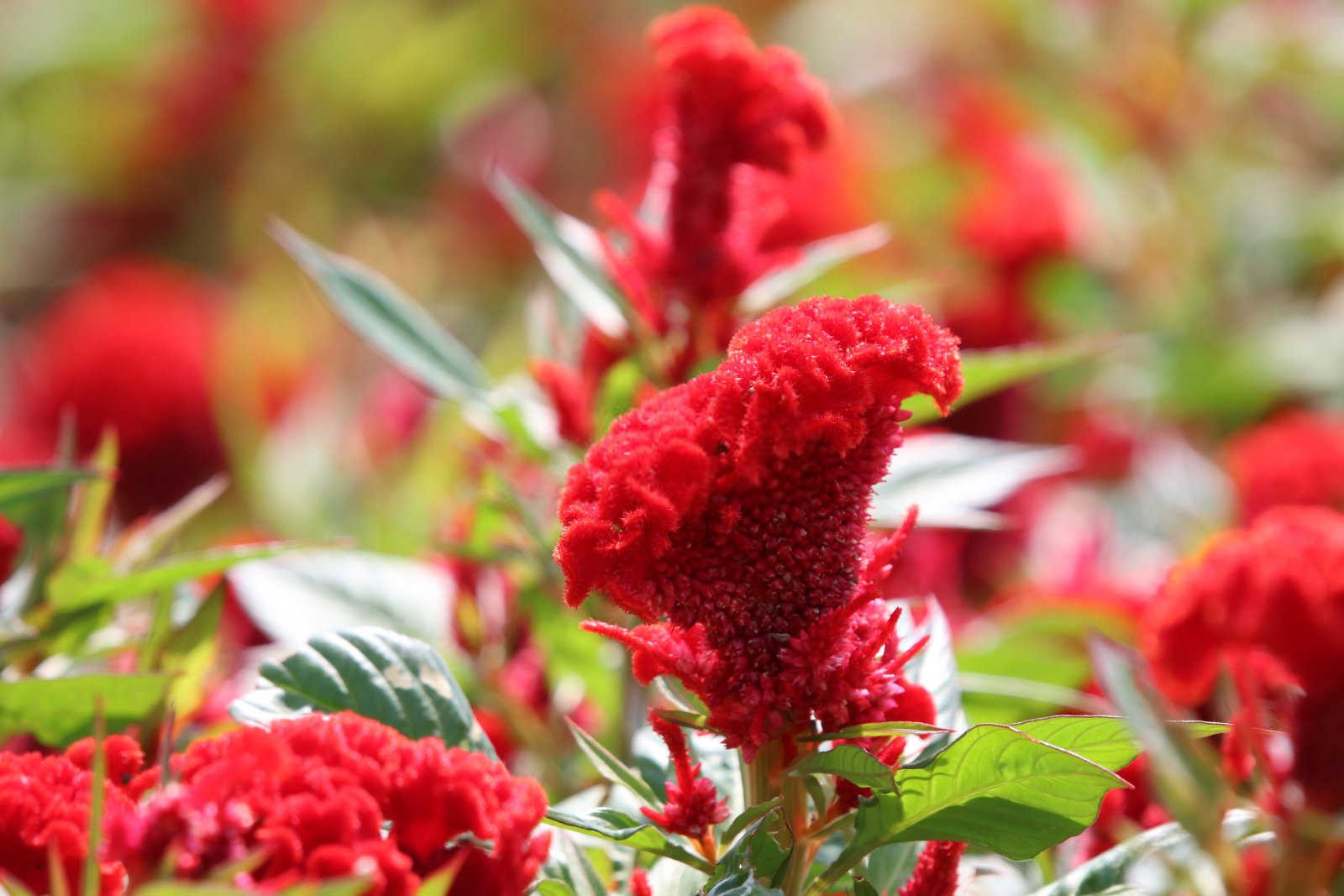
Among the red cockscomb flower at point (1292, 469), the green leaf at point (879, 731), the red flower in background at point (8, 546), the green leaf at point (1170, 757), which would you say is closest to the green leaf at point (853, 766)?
the green leaf at point (879, 731)

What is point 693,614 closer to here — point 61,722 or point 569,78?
point 61,722

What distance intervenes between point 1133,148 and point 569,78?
1.87m

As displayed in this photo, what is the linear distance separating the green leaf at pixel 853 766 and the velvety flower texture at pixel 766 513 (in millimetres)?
27

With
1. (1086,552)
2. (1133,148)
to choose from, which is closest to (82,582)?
(1086,552)

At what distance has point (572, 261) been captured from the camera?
1033 mm

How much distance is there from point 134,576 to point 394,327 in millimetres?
275

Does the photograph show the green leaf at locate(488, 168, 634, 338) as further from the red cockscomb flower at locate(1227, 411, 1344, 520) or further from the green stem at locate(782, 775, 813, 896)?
the red cockscomb flower at locate(1227, 411, 1344, 520)

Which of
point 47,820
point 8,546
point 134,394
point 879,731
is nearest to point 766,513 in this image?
A: point 879,731

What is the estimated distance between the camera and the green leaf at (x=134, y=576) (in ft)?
2.98

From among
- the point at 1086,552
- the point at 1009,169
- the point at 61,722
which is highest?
the point at 61,722

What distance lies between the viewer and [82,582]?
0.97 m

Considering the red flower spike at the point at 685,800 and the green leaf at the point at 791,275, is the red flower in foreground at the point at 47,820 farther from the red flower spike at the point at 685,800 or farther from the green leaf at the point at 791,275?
the green leaf at the point at 791,275

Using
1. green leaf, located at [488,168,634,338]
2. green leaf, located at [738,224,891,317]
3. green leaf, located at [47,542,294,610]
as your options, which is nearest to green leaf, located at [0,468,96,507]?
green leaf, located at [47,542,294,610]

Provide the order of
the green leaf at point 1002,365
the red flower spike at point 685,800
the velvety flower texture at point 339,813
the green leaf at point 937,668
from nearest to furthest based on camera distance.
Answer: the velvety flower texture at point 339,813
the red flower spike at point 685,800
the green leaf at point 937,668
the green leaf at point 1002,365
